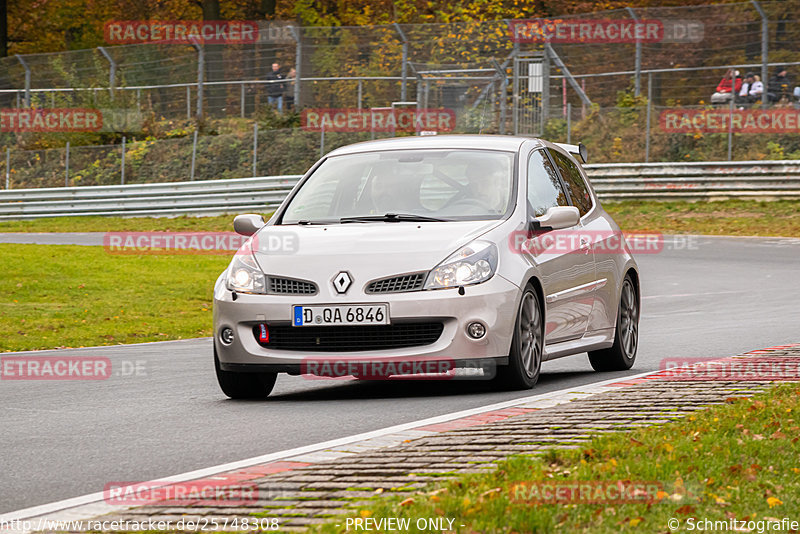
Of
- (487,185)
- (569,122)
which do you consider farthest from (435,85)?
(487,185)

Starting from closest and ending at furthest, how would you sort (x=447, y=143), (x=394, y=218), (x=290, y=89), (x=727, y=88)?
(x=394, y=218)
(x=447, y=143)
(x=727, y=88)
(x=290, y=89)

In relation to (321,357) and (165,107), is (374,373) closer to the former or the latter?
(321,357)

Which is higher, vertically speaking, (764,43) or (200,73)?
(764,43)

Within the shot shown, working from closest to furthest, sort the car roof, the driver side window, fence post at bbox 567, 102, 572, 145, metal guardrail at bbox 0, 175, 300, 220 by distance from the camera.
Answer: the driver side window, the car roof, fence post at bbox 567, 102, 572, 145, metal guardrail at bbox 0, 175, 300, 220

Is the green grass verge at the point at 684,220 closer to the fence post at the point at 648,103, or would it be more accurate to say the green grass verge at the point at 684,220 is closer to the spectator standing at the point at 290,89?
the fence post at the point at 648,103

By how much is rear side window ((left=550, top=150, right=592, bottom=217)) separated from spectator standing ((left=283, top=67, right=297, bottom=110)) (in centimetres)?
2738

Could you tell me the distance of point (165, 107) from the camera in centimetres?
4166

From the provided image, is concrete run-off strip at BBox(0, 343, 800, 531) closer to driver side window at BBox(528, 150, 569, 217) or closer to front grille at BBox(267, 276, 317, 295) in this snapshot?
driver side window at BBox(528, 150, 569, 217)

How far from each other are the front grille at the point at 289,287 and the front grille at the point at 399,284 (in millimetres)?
384

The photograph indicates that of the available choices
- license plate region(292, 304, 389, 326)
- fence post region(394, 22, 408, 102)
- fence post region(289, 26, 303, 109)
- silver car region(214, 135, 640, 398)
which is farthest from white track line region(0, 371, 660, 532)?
fence post region(289, 26, 303, 109)

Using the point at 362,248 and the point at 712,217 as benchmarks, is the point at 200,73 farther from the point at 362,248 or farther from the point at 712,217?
the point at 362,248

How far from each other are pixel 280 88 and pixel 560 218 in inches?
1187

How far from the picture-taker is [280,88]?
129ft

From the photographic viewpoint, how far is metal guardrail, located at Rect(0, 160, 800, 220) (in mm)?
33125
